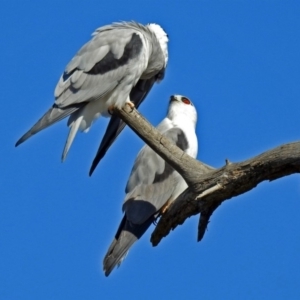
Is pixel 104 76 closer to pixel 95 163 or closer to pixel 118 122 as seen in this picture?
pixel 118 122

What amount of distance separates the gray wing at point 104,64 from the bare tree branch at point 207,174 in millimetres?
946

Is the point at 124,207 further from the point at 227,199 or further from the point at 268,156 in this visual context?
the point at 268,156

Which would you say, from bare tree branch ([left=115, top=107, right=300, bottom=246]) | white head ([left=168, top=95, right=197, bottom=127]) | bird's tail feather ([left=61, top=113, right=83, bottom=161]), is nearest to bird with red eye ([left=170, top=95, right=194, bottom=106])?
white head ([left=168, top=95, right=197, bottom=127])

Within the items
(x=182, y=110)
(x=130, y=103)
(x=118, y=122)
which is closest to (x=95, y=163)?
(x=118, y=122)

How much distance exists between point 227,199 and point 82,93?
7.32ft

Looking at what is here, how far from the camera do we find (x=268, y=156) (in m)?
6.59

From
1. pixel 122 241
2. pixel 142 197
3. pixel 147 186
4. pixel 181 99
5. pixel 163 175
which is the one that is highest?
pixel 181 99

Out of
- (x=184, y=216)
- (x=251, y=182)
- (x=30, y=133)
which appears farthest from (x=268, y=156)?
(x=30, y=133)

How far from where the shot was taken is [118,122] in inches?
358

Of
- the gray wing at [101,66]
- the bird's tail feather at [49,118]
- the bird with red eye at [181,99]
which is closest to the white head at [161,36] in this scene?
the gray wing at [101,66]

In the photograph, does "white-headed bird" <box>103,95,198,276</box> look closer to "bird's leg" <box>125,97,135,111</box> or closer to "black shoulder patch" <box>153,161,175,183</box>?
"black shoulder patch" <box>153,161,175,183</box>

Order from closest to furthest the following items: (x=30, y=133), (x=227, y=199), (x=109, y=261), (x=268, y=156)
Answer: (x=268, y=156) < (x=227, y=199) < (x=30, y=133) < (x=109, y=261)

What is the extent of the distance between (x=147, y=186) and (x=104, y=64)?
1298mm

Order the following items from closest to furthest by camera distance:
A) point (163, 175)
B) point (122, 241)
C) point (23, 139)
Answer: point (23, 139) → point (122, 241) → point (163, 175)
